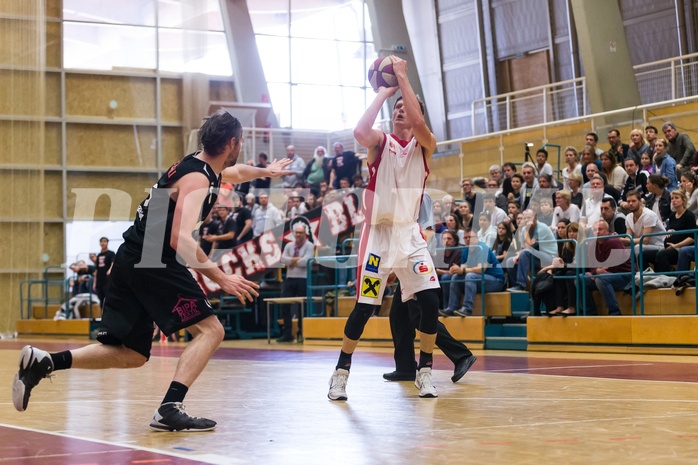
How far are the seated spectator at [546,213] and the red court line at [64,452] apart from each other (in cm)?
1035

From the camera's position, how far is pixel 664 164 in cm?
1434

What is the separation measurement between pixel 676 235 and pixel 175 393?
28.2 ft

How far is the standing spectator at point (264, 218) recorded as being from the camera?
20000mm

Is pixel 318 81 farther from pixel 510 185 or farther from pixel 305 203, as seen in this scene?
pixel 510 185

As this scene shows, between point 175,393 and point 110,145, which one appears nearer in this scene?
point 175,393

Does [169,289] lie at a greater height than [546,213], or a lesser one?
lesser

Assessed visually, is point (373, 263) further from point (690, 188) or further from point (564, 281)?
point (690, 188)

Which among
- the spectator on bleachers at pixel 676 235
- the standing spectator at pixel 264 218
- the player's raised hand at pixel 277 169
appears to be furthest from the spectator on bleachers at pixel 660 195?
the standing spectator at pixel 264 218

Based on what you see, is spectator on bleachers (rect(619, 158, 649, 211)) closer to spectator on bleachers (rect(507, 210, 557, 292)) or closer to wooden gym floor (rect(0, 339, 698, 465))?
spectator on bleachers (rect(507, 210, 557, 292))

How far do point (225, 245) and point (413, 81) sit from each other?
8.94m

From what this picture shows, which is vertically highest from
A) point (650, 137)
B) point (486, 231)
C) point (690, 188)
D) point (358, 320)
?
point (650, 137)

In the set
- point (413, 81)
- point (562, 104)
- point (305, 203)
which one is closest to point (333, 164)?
point (305, 203)

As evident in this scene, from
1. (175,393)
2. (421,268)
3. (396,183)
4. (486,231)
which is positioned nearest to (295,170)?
(486,231)

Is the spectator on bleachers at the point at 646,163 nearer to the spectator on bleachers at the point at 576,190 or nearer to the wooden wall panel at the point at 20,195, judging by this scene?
the spectator on bleachers at the point at 576,190
